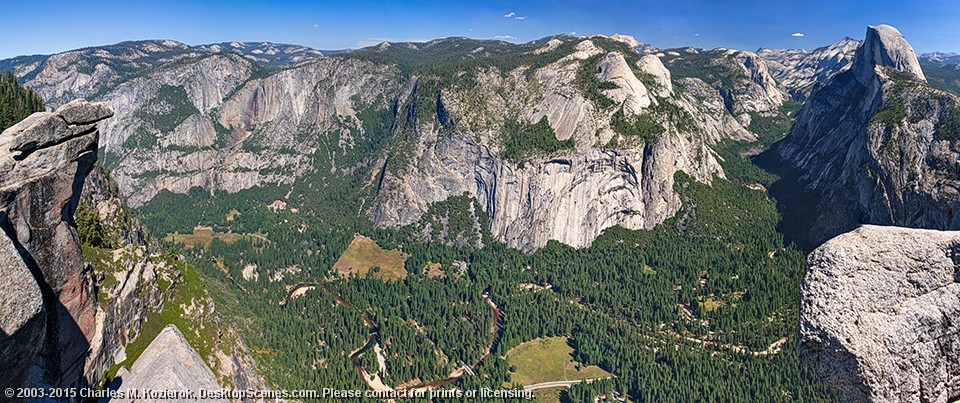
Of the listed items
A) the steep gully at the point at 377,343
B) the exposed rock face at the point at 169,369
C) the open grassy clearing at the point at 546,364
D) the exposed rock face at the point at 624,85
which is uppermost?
the exposed rock face at the point at 624,85

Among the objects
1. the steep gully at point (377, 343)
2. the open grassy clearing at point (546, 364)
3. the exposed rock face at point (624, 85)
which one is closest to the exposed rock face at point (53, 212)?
the steep gully at point (377, 343)

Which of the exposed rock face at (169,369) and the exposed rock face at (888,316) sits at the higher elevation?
the exposed rock face at (888,316)

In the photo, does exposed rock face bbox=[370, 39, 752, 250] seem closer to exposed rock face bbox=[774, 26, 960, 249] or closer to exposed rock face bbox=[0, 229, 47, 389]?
exposed rock face bbox=[774, 26, 960, 249]

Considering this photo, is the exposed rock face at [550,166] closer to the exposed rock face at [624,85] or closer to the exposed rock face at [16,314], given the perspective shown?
the exposed rock face at [624,85]

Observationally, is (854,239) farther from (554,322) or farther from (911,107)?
(911,107)

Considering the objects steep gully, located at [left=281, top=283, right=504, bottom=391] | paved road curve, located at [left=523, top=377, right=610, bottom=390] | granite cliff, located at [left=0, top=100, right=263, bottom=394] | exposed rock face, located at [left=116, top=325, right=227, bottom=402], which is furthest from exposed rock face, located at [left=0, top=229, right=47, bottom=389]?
paved road curve, located at [left=523, top=377, right=610, bottom=390]

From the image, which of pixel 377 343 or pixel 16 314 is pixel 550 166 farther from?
pixel 16 314
